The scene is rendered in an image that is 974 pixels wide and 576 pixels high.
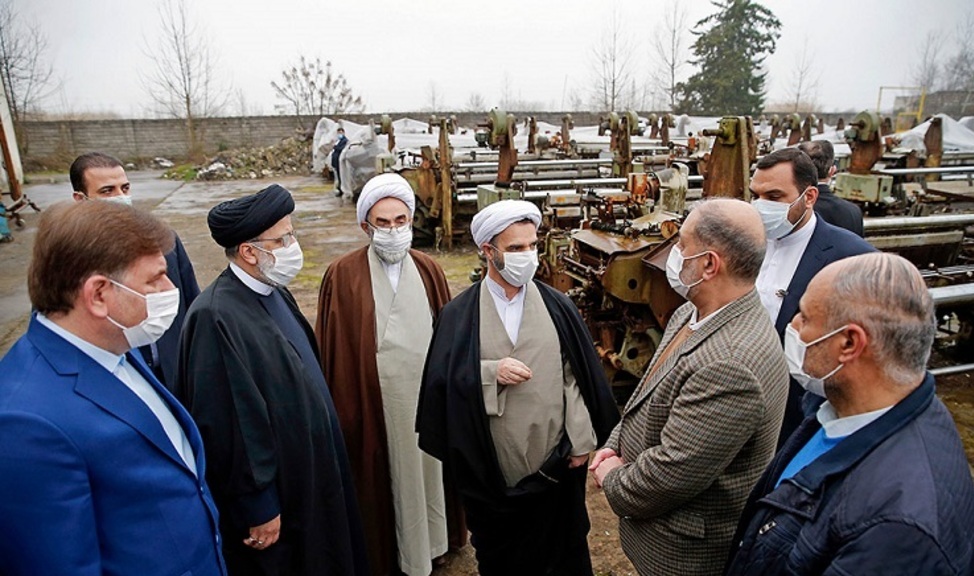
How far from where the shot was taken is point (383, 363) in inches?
98.0

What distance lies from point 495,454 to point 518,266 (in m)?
0.69

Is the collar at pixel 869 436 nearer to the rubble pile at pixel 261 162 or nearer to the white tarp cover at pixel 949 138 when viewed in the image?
the white tarp cover at pixel 949 138

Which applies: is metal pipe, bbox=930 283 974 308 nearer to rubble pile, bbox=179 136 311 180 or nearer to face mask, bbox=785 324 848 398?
face mask, bbox=785 324 848 398

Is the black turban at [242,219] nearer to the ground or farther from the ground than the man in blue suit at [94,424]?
farther from the ground

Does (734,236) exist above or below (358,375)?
above

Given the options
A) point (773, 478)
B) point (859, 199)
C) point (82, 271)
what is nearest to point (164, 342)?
point (82, 271)

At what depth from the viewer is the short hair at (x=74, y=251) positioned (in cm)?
124

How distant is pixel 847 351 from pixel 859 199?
482 centimetres

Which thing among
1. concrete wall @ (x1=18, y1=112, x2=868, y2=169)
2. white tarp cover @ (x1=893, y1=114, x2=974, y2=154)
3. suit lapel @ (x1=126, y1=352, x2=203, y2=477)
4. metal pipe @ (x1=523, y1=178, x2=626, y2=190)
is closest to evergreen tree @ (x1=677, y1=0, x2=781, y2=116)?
concrete wall @ (x1=18, y1=112, x2=868, y2=169)

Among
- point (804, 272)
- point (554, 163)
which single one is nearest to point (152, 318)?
point (804, 272)

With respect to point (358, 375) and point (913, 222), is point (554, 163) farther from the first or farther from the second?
point (358, 375)

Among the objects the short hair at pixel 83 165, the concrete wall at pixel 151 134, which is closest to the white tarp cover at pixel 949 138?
the short hair at pixel 83 165

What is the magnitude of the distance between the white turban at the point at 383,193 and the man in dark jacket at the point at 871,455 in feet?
5.86

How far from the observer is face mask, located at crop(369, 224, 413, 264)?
8.20 feet
